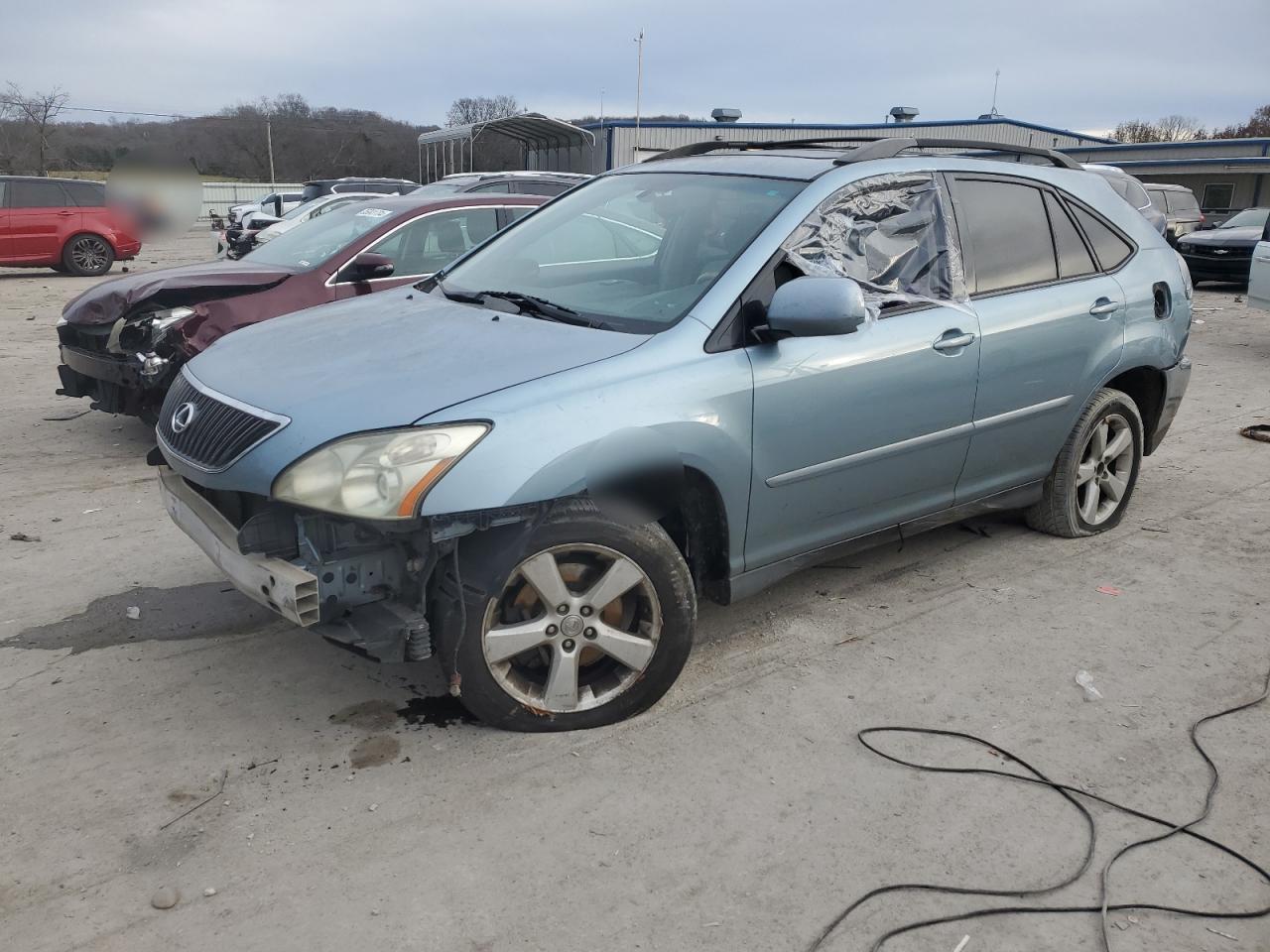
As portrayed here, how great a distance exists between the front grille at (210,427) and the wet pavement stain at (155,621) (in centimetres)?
87

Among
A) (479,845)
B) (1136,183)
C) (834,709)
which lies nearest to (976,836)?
(834,709)

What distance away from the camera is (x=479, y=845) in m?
2.81

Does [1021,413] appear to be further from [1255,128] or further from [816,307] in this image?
[1255,128]

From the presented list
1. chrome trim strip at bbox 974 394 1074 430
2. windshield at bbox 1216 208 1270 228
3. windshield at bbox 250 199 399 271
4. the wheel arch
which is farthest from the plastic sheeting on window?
windshield at bbox 1216 208 1270 228

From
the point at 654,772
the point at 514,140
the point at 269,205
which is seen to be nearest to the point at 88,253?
the point at 269,205

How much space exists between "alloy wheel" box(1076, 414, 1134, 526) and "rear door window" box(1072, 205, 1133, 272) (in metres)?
0.73

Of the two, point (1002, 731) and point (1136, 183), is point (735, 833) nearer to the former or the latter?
point (1002, 731)

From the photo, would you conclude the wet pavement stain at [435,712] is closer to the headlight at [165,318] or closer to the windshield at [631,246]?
the windshield at [631,246]

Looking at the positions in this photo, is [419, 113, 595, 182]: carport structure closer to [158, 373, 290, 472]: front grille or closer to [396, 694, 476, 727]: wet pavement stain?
[158, 373, 290, 472]: front grille

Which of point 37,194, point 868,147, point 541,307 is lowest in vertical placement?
point 541,307

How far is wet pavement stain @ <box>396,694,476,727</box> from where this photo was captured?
3.42 metres

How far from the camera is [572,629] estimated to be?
324cm

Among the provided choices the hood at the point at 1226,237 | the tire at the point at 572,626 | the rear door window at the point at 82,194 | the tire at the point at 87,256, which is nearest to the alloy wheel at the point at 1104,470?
the tire at the point at 572,626

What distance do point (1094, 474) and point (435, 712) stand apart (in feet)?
11.3
